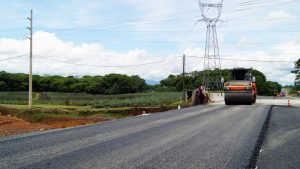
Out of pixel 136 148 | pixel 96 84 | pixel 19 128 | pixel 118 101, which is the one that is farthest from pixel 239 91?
pixel 96 84

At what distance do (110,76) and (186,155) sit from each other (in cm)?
12770

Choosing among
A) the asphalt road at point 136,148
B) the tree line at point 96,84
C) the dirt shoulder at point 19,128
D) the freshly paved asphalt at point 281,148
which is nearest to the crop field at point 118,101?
the dirt shoulder at point 19,128

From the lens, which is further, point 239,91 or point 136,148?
point 239,91

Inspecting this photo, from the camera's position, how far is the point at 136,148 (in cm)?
1109

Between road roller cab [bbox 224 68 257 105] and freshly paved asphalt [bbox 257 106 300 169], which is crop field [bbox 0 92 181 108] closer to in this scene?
road roller cab [bbox 224 68 257 105]

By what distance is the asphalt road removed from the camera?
354 inches

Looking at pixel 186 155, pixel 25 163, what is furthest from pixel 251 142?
pixel 25 163

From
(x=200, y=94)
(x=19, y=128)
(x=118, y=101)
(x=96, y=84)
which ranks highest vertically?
(x=96, y=84)

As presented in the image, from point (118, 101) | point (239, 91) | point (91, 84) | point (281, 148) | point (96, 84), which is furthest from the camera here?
point (91, 84)

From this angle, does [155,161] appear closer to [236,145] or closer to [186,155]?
[186,155]

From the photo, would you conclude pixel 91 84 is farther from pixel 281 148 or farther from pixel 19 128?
pixel 281 148

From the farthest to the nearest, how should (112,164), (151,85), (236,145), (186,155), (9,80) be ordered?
(151,85)
(9,80)
(236,145)
(186,155)
(112,164)

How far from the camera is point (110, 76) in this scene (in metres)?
137

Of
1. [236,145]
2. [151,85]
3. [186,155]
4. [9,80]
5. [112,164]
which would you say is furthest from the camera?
[151,85]
